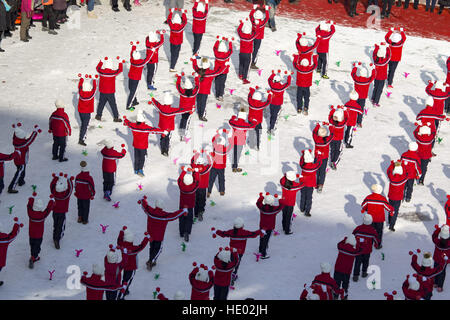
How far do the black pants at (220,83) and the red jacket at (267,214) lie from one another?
244 inches

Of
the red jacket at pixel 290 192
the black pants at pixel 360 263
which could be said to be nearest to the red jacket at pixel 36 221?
the red jacket at pixel 290 192

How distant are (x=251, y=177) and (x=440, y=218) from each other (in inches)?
177

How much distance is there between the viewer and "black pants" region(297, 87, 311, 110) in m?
22.1

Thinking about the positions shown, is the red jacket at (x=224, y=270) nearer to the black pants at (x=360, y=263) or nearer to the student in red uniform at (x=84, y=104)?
the black pants at (x=360, y=263)

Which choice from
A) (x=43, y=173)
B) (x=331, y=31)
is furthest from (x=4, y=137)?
(x=331, y=31)

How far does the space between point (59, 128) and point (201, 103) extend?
4.10m

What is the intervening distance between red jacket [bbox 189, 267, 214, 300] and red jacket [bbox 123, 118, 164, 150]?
509cm

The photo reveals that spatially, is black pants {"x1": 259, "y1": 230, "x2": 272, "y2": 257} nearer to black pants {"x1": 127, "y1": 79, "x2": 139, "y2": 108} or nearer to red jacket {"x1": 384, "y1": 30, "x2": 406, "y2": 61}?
black pants {"x1": 127, "y1": 79, "x2": 139, "y2": 108}

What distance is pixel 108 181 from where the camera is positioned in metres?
18.3

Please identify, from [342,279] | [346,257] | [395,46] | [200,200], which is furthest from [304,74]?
[342,279]

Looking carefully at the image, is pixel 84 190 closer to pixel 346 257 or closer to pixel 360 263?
pixel 346 257

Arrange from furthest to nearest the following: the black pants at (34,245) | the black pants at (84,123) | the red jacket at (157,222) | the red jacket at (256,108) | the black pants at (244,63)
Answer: the black pants at (244,63), the red jacket at (256,108), the black pants at (84,123), the red jacket at (157,222), the black pants at (34,245)

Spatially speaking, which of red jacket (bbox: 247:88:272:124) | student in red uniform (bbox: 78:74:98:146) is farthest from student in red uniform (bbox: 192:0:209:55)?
student in red uniform (bbox: 78:74:98:146)

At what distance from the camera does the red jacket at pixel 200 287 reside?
571 inches
